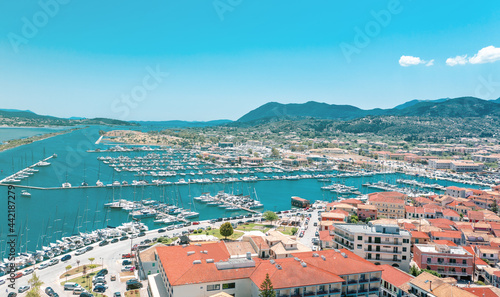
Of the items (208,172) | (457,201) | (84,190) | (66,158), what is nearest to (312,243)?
(457,201)

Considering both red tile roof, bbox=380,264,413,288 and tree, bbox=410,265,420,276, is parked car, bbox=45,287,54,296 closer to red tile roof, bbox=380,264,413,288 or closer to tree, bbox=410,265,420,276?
red tile roof, bbox=380,264,413,288

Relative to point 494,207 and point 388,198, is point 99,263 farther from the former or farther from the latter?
point 494,207

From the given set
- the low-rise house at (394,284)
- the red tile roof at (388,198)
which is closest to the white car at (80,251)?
the low-rise house at (394,284)

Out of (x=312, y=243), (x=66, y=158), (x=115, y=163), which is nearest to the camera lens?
(x=312, y=243)

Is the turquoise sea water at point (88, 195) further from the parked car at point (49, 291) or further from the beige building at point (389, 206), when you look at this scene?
the beige building at point (389, 206)

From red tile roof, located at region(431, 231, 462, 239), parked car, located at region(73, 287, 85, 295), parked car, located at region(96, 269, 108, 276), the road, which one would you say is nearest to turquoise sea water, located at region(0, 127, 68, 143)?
the road

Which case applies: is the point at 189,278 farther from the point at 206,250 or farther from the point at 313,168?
the point at 313,168

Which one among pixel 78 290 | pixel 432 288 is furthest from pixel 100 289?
pixel 432 288
